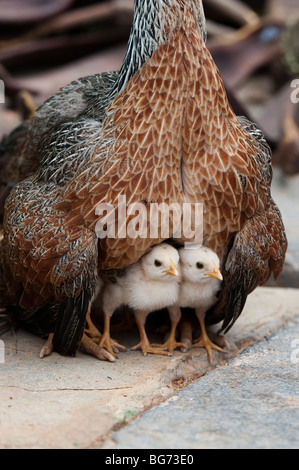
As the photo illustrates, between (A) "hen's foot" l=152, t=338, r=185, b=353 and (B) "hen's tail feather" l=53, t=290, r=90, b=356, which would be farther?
(A) "hen's foot" l=152, t=338, r=185, b=353

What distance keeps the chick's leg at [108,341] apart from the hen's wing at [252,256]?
0.50m

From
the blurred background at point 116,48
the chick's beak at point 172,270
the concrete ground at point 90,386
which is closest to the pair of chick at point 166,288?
the chick's beak at point 172,270

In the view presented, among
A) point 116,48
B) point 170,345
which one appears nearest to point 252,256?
point 170,345

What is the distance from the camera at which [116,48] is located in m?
7.40

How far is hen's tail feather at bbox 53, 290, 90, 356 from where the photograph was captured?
3.28 m

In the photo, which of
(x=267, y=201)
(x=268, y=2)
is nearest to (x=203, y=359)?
(x=267, y=201)

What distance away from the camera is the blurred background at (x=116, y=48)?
6828mm

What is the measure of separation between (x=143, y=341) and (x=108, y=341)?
163 mm

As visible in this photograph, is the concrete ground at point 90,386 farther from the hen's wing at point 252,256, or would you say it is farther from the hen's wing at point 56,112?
the hen's wing at point 56,112

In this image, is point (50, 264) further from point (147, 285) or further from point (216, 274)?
point (216, 274)

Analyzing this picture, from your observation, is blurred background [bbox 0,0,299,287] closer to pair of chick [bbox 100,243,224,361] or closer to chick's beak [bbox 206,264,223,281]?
pair of chick [bbox 100,243,224,361]

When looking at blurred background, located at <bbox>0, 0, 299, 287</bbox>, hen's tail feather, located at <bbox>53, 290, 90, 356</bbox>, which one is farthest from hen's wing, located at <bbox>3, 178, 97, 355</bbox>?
blurred background, located at <bbox>0, 0, 299, 287</bbox>

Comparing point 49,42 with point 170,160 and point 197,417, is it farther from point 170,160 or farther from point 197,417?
point 197,417

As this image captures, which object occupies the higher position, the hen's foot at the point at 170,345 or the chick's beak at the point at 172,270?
the chick's beak at the point at 172,270
